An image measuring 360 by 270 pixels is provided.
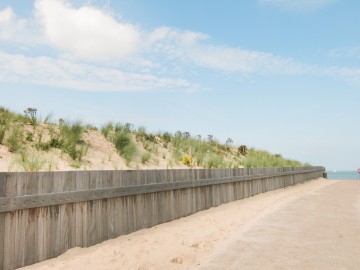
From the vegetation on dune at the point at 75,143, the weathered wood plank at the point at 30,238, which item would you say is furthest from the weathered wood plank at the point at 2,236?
the vegetation on dune at the point at 75,143

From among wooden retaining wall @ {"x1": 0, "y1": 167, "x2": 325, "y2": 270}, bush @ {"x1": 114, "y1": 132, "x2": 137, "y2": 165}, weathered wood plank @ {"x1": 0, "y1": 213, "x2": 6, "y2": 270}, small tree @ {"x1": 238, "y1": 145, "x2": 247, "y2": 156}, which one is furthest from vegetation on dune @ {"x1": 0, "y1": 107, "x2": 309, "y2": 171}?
small tree @ {"x1": 238, "y1": 145, "x2": 247, "y2": 156}

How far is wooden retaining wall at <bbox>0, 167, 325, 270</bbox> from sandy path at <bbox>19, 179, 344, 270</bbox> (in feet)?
0.68

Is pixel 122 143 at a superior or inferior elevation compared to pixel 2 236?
superior

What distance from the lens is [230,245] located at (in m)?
6.64

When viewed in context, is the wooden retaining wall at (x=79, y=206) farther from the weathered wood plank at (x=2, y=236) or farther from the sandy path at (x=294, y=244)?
the sandy path at (x=294, y=244)

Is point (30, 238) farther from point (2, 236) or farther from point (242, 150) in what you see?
point (242, 150)

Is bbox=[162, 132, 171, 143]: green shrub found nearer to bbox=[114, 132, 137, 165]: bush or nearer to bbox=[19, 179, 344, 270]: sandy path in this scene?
bbox=[114, 132, 137, 165]: bush

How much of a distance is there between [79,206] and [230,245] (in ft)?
8.35

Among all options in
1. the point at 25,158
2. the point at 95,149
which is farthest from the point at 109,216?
the point at 95,149

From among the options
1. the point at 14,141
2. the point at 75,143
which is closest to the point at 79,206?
the point at 14,141

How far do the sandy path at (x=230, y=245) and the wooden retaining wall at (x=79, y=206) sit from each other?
208 mm

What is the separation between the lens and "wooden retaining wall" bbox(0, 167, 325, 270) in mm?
5301

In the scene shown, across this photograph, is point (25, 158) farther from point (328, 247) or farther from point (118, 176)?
point (328, 247)

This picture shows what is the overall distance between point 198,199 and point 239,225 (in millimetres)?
2681
